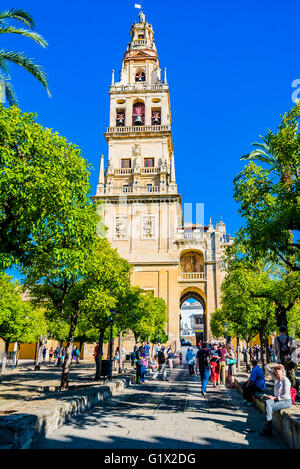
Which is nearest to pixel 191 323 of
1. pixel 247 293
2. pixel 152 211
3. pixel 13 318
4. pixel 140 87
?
pixel 152 211

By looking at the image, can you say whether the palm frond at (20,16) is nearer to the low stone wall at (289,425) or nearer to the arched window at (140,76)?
the low stone wall at (289,425)

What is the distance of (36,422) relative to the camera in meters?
5.43

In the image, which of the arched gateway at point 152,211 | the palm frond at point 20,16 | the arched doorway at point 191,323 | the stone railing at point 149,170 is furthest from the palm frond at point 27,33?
the arched doorway at point 191,323

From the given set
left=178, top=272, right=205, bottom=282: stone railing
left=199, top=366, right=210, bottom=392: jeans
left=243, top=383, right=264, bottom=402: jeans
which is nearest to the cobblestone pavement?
left=243, top=383, right=264, bottom=402: jeans

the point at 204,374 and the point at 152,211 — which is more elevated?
the point at 152,211

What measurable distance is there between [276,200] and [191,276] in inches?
1214

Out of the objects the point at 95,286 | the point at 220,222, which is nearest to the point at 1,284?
the point at 95,286

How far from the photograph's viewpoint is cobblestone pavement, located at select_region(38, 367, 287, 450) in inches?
216

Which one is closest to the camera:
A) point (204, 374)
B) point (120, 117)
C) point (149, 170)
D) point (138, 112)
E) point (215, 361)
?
point (204, 374)

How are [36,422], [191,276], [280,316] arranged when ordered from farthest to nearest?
[191,276] < [280,316] < [36,422]

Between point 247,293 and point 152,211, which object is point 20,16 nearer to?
point 247,293

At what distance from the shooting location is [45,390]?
1370 centimetres

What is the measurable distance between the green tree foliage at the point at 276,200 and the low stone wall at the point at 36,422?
607 centimetres

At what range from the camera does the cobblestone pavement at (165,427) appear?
549cm
